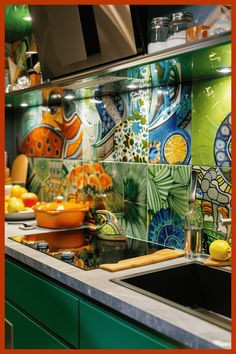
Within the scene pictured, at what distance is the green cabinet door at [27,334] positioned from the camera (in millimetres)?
1664

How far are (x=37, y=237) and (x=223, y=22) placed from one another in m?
1.36

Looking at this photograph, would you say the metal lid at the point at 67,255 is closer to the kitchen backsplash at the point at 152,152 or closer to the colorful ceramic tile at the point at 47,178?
the kitchen backsplash at the point at 152,152

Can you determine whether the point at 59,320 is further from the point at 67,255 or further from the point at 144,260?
the point at 144,260

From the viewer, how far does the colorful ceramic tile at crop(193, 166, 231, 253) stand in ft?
5.43

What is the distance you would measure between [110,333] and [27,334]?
0.65m

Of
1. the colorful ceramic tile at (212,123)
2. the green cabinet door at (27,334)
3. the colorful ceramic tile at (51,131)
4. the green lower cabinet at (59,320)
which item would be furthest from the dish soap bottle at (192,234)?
the colorful ceramic tile at (51,131)

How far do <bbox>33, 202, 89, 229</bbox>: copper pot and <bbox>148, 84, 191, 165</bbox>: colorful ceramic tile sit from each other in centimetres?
54

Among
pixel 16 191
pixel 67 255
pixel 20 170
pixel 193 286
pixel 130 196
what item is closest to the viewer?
pixel 193 286

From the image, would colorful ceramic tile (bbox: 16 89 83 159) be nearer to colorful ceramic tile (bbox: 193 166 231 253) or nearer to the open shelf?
the open shelf

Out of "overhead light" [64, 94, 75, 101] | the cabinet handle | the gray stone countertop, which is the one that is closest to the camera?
the gray stone countertop

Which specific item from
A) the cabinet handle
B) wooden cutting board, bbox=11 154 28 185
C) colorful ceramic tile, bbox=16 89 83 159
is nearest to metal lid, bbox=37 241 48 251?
the cabinet handle

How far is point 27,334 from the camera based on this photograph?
1.85 m

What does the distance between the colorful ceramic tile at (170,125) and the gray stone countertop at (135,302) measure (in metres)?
0.46

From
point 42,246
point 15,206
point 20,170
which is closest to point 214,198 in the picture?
point 42,246
